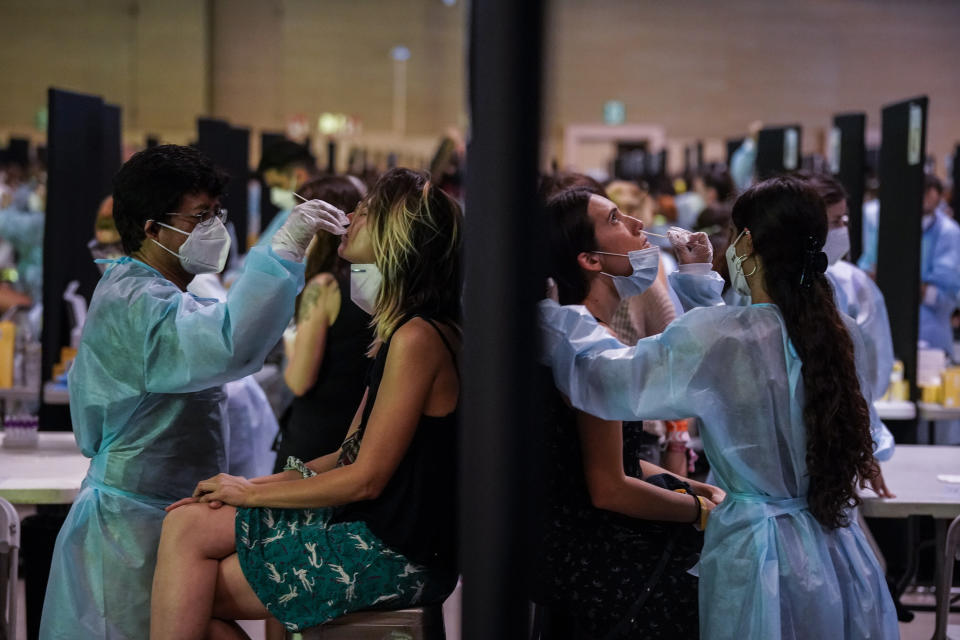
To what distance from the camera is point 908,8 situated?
580 inches

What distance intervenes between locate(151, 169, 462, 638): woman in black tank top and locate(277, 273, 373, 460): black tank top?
95 centimetres

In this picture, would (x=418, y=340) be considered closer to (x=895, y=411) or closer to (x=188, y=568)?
(x=188, y=568)

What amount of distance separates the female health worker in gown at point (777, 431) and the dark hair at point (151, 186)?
750 mm

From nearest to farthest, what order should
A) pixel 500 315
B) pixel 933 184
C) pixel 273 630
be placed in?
pixel 500 315 < pixel 273 630 < pixel 933 184

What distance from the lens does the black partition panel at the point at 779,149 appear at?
6543 mm

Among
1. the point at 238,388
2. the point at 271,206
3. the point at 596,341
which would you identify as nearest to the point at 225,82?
the point at 271,206

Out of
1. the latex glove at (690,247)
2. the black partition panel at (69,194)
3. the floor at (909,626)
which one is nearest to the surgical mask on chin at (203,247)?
the latex glove at (690,247)

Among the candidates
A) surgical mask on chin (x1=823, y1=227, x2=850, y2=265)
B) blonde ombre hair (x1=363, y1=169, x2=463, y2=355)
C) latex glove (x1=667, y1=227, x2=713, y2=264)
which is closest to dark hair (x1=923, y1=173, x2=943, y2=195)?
surgical mask on chin (x1=823, y1=227, x2=850, y2=265)

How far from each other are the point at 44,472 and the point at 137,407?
0.66 metres

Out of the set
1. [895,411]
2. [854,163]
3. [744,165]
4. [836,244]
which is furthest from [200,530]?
[744,165]

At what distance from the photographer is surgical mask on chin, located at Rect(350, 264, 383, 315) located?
7.13ft

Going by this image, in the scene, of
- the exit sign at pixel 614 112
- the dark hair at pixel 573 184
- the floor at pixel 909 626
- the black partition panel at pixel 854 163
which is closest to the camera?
the dark hair at pixel 573 184

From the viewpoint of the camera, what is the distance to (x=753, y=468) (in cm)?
196

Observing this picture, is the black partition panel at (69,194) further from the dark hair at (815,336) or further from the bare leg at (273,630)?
the dark hair at (815,336)
